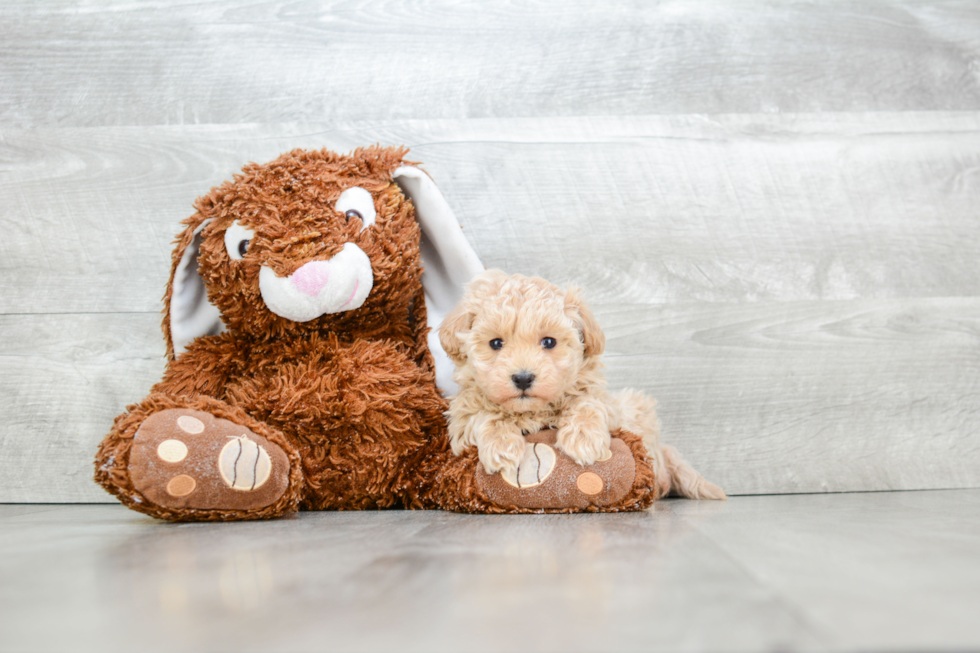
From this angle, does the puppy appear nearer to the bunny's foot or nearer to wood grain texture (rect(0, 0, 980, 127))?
the bunny's foot

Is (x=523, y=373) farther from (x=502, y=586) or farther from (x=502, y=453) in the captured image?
(x=502, y=586)

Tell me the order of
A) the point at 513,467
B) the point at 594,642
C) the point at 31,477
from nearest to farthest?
the point at 594,642
the point at 513,467
the point at 31,477

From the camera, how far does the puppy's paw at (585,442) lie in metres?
0.87

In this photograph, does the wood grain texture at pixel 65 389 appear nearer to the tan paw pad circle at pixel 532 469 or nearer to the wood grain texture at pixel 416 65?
the wood grain texture at pixel 416 65

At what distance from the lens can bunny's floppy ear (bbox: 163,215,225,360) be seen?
1017 mm

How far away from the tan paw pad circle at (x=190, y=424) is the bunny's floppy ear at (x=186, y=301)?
0.24 metres

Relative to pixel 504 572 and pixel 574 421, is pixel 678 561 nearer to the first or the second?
pixel 504 572

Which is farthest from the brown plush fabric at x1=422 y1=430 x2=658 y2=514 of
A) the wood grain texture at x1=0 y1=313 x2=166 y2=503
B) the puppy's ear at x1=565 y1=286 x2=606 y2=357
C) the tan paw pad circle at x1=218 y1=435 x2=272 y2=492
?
the wood grain texture at x1=0 y1=313 x2=166 y2=503

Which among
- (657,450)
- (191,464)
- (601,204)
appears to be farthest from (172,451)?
(601,204)

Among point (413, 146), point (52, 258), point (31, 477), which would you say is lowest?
point (31, 477)

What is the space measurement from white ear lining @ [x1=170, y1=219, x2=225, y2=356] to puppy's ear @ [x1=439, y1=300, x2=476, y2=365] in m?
0.36

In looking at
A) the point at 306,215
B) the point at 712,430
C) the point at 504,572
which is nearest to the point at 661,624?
the point at 504,572

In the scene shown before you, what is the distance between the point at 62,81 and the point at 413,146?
0.62 meters

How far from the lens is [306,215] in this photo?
37.1 inches
